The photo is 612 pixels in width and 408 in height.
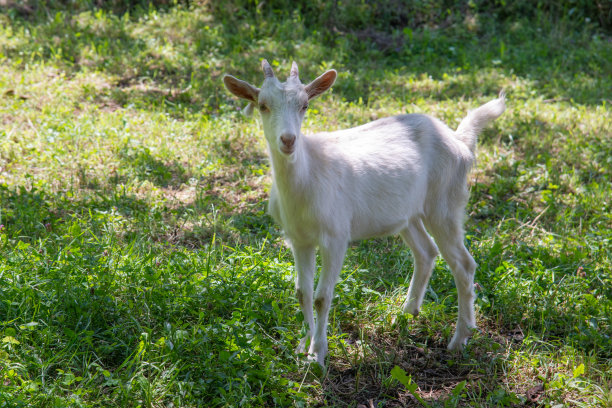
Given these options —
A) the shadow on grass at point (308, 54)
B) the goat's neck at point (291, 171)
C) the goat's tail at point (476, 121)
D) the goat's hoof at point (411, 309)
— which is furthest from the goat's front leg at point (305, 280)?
the shadow on grass at point (308, 54)

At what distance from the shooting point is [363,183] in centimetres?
386

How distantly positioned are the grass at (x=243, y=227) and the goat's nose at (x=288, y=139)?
45.8 inches

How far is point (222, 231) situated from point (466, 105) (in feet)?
12.6

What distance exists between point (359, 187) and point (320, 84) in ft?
2.33

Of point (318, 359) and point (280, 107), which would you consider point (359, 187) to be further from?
point (318, 359)

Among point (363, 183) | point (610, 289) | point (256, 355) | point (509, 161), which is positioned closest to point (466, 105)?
point (509, 161)

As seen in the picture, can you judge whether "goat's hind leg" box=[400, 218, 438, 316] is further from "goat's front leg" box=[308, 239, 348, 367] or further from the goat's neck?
the goat's neck

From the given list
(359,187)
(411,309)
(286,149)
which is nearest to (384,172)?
(359,187)

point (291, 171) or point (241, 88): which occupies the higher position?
point (241, 88)

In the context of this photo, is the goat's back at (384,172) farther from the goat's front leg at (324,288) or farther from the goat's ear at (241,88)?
the goat's ear at (241,88)

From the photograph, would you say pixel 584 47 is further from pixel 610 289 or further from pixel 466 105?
pixel 610 289

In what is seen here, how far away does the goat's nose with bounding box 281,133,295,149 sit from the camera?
3.19 metres

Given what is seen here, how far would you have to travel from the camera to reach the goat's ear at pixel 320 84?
367cm

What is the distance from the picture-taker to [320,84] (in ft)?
12.2
